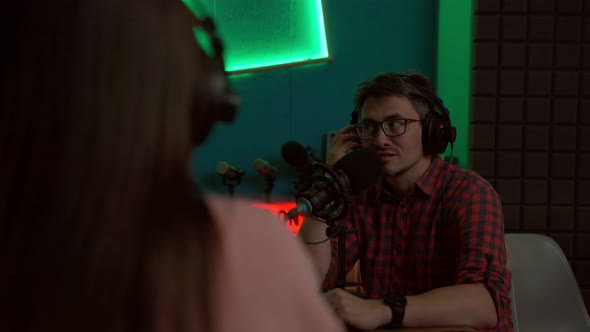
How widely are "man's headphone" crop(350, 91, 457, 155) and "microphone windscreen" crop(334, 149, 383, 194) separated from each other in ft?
1.58

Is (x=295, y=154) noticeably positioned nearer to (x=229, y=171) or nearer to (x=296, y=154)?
(x=296, y=154)

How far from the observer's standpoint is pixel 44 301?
1.61 feet

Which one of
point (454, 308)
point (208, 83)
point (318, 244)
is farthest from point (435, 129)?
point (208, 83)

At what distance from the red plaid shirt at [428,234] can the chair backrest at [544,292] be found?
524mm

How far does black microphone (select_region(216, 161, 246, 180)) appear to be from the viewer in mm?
2734

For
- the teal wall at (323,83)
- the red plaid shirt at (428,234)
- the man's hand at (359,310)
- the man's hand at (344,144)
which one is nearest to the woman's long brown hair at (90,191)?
the man's hand at (359,310)

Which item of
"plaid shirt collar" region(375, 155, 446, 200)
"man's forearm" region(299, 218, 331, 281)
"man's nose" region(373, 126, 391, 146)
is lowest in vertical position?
"man's forearm" region(299, 218, 331, 281)

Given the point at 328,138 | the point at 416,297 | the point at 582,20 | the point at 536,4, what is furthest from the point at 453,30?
the point at 416,297

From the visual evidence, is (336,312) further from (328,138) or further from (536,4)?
(536,4)

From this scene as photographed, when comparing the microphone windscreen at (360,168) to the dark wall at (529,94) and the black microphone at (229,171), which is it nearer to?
the black microphone at (229,171)

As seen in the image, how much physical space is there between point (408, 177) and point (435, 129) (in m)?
0.17

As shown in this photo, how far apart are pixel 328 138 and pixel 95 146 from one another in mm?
2496

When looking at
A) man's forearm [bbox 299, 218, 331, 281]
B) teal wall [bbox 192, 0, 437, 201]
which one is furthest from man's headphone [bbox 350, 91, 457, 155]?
teal wall [bbox 192, 0, 437, 201]

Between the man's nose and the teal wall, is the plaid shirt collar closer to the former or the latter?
the man's nose
